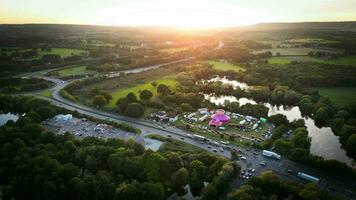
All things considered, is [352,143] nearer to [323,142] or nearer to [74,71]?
[323,142]

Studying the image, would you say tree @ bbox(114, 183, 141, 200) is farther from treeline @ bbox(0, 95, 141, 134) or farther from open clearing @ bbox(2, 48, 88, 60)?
open clearing @ bbox(2, 48, 88, 60)

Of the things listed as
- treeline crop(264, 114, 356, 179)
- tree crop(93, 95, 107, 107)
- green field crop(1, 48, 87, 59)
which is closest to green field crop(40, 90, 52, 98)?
tree crop(93, 95, 107, 107)

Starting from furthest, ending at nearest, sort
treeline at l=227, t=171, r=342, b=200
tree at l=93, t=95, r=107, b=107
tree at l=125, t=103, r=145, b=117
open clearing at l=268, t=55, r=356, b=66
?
open clearing at l=268, t=55, r=356, b=66, tree at l=93, t=95, r=107, b=107, tree at l=125, t=103, r=145, b=117, treeline at l=227, t=171, r=342, b=200

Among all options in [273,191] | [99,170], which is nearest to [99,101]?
[99,170]

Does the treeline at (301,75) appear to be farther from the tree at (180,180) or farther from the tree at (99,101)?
the tree at (180,180)

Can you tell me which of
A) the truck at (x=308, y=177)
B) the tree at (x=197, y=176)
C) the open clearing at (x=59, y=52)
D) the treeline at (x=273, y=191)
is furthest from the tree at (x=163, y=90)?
the open clearing at (x=59, y=52)

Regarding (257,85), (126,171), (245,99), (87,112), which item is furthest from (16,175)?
(257,85)
